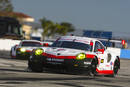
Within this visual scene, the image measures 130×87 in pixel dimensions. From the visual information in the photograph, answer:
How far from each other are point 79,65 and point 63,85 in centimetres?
305

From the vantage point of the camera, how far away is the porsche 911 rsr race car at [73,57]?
39.4 ft

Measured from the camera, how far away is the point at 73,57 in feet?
39.3

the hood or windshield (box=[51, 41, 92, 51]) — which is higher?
windshield (box=[51, 41, 92, 51])

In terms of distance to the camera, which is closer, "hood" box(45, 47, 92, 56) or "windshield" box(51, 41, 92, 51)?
"hood" box(45, 47, 92, 56)

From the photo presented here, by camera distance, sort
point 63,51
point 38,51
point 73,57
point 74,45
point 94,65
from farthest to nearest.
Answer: point 74,45
point 94,65
point 38,51
point 63,51
point 73,57

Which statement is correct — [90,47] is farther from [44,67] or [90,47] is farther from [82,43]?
[44,67]

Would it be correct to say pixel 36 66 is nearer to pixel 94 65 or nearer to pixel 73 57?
pixel 73 57

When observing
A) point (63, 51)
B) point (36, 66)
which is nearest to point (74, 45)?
point (63, 51)

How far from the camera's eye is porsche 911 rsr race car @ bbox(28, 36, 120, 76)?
12.0 m

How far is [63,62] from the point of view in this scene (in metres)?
12.0

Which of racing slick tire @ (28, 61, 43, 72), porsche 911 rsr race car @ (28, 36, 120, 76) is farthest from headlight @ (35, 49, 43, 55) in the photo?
racing slick tire @ (28, 61, 43, 72)

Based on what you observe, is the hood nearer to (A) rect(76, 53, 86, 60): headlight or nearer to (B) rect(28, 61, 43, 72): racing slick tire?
(A) rect(76, 53, 86, 60): headlight

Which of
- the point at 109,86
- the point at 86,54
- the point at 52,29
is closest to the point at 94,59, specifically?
the point at 86,54

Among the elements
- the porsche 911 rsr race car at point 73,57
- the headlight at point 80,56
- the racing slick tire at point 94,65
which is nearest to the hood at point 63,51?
the porsche 911 rsr race car at point 73,57
